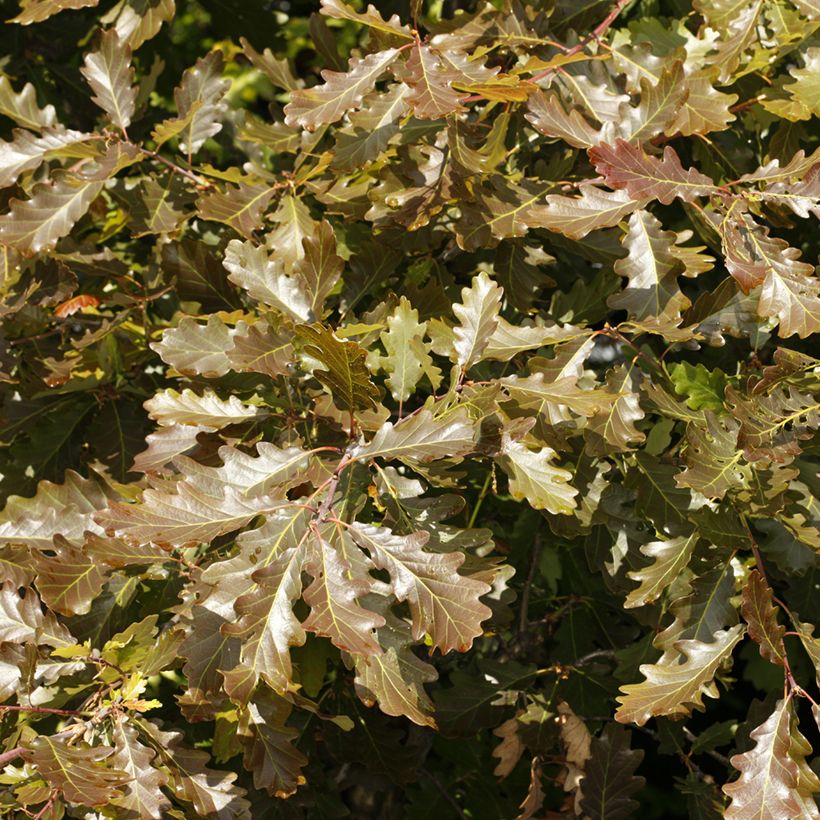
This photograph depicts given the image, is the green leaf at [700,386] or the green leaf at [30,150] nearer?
the green leaf at [700,386]

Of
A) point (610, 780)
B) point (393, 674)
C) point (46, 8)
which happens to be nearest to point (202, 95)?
point (46, 8)

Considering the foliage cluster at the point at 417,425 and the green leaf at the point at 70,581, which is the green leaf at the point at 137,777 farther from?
the green leaf at the point at 70,581

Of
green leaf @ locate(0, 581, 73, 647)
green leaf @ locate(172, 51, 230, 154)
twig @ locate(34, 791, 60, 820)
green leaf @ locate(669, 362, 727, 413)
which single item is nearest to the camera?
twig @ locate(34, 791, 60, 820)

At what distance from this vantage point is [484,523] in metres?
2.12

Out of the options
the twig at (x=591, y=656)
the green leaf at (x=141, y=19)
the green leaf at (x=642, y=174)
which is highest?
the green leaf at (x=141, y=19)

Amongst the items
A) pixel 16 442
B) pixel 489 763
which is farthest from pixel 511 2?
pixel 489 763

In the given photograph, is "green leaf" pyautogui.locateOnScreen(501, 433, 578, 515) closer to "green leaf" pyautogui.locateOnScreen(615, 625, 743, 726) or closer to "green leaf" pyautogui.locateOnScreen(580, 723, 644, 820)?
"green leaf" pyautogui.locateOnScreen(615, 625, 743, 726)

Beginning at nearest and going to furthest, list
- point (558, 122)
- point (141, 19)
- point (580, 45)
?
point (558, 122) → point (580, 45) → point (141, 19)

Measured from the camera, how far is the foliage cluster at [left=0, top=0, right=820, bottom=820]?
1.53 m

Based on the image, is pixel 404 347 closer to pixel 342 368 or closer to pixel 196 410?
pixel 342 368

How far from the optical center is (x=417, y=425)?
149 centimetres

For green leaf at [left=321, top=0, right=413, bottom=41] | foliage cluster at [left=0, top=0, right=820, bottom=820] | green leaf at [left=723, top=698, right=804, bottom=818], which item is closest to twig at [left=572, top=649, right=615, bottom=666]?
foliage cluster at [left=0, top=0, right=820, bottom=820]

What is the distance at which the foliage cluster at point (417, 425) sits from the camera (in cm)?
153

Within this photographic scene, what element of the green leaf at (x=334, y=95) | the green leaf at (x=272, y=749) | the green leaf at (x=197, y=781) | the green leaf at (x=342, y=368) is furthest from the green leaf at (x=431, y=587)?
the green leaf at (x=334, y=95)
